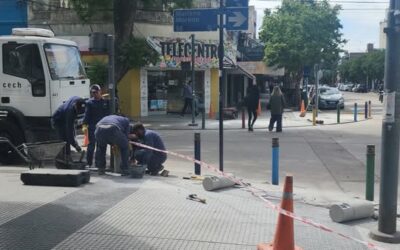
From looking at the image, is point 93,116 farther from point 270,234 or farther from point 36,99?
point 270,234

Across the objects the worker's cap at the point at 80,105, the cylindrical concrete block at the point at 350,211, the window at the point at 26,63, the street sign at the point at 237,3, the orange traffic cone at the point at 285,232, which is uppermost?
the street sign at the point at 237,3

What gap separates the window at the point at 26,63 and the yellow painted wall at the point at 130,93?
15969mm

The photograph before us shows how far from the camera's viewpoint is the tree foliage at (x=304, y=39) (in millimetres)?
38781

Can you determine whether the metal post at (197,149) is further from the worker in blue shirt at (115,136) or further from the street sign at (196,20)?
the street sign at (196,20)

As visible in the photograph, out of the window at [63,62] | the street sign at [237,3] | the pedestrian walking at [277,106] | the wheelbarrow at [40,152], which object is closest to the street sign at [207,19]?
the street sign at [237,3]

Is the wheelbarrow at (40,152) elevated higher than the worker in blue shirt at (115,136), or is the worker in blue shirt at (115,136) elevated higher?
the worker in blue shirt at (115,136)

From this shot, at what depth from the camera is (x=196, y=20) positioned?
10.9m

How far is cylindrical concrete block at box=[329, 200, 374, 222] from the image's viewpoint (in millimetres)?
7293

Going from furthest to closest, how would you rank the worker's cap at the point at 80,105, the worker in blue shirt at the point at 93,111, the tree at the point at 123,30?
the tree at the point at 123,30 < the worker's cap at the point at 80,105 < the worker in blue shirt at the point at 93,111

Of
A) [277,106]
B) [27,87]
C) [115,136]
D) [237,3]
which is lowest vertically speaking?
[277,106]

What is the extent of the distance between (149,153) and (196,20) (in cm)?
268

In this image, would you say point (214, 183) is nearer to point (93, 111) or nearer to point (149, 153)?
point (149, 153)

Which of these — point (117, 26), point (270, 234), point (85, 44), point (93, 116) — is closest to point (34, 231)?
point (270, 234)

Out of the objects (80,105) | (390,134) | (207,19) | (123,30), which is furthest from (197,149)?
(123,30)
